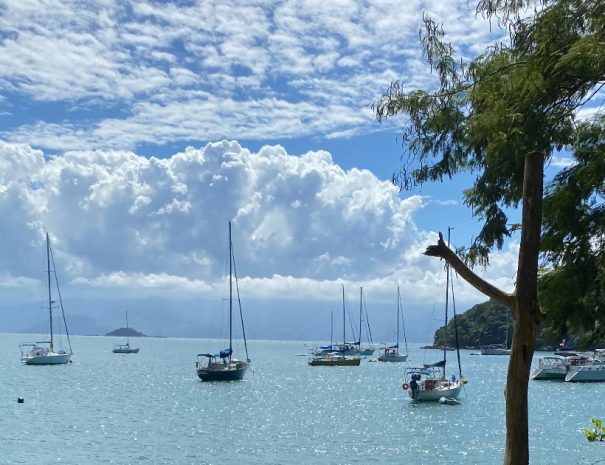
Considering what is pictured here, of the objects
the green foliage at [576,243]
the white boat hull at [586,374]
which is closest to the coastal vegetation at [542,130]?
the green foliage at [576,243]

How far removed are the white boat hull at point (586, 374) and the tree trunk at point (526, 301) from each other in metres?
80.2

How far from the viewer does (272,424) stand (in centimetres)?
4428

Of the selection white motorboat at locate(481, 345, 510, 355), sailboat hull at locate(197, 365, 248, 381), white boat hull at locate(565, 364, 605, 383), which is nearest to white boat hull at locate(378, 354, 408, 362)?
white motorboat at locate(481, 345, 510, 355)

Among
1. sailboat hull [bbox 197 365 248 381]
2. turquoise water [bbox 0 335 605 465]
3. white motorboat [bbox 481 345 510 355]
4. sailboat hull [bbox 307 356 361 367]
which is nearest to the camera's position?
turquoise water [bbox 0 335 605 465]

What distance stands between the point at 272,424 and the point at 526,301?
3940cm

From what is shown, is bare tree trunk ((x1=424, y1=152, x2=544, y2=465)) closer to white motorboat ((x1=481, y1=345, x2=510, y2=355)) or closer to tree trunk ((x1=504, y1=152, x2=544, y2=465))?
tree trunk ((x1=504, y1=152, x2=544, y2=465))

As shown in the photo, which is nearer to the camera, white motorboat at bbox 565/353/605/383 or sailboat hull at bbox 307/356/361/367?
white motorboat at bbox 565/353/605/383

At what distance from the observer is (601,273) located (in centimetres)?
811

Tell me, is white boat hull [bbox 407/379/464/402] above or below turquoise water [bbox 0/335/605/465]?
above

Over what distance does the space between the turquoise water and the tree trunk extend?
25381 millimetres

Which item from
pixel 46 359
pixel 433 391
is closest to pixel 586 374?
pixel 433 391

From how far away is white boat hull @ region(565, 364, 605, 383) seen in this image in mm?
81250

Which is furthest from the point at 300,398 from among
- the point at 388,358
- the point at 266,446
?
the point at 388,358

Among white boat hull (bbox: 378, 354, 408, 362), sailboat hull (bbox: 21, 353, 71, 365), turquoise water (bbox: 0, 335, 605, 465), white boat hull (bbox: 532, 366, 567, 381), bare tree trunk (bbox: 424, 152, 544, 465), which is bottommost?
turquoise water (bbox: 0, 335, 605, 465)
